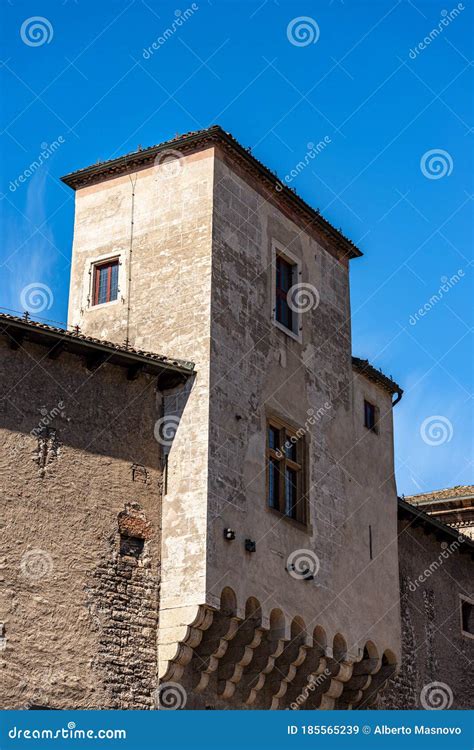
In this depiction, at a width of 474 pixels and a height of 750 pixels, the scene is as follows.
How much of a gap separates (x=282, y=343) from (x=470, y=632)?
427 inches

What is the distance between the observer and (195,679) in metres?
21.1

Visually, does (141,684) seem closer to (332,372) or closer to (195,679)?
(195,679)

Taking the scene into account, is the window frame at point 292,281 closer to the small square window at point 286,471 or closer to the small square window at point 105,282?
the small square window at point 286,471

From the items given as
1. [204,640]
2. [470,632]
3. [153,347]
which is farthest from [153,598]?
[470,632]

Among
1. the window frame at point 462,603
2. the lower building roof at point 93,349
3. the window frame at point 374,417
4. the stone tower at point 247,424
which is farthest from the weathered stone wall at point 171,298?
the window frame at point 462,603

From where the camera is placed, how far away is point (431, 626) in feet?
Answer: 96.0

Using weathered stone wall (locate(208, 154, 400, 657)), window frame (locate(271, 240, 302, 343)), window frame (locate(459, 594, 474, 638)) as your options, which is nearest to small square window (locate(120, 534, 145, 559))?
weathered stone wall (locate(208, 154, 400, 657))

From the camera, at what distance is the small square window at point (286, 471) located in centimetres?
2308

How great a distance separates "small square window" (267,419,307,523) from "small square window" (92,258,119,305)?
154 inches

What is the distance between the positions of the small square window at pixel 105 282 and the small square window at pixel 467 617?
496 inches

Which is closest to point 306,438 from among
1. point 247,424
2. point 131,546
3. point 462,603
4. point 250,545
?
point 247,424

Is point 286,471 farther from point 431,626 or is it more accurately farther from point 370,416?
point 431,626

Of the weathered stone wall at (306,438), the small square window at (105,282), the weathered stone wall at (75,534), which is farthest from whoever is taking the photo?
the small square window at (105,282)

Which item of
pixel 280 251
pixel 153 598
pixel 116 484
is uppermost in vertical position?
pixel 280 251
